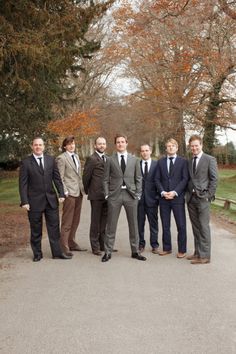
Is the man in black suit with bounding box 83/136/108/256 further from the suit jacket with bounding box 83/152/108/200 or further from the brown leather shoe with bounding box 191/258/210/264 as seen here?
the brown leather shoe with bounding box 191/258/210/264

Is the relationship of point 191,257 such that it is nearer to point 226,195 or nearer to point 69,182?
point 69,182

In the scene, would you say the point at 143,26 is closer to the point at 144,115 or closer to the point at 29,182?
the point at 144,115

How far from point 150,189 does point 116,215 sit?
881 mm

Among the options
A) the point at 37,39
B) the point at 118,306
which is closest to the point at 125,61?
the point at 37,39

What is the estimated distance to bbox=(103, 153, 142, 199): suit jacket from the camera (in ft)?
26.2

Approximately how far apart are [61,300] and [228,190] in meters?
22.3

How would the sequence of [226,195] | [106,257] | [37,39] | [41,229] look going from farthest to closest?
[226,195] → [37,39] → [41,229] → [106,257]

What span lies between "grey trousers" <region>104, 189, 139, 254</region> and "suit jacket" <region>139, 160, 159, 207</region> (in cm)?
48

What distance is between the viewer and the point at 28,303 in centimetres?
→ 559

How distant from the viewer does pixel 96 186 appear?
8656 millimetres

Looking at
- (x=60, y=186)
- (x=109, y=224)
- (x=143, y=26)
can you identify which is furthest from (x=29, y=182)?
(x=143, y=26)

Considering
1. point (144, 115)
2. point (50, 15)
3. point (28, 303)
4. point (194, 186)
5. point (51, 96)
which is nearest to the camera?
point (28, 303)

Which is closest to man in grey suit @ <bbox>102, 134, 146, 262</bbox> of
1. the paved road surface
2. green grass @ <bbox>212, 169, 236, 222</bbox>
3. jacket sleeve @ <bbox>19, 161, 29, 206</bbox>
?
the paved road surface

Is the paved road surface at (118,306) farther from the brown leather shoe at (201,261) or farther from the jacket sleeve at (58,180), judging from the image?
the jacket sleeve at (58,180)
